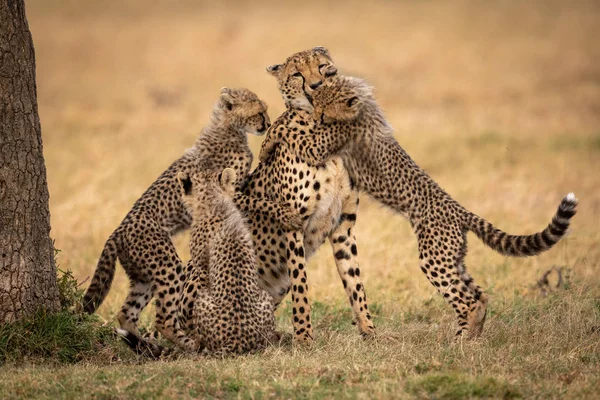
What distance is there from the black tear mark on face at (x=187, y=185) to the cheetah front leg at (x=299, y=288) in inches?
26.7

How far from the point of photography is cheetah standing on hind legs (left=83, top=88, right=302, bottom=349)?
5.28 meters

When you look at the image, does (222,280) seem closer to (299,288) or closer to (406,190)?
(299,288)

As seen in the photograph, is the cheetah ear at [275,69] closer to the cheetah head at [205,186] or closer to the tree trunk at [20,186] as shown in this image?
the cheetah head at [205,186]

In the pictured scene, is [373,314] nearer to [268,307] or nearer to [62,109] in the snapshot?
[268,307]

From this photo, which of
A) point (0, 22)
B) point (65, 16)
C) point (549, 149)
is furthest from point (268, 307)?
A: point (65, 16)

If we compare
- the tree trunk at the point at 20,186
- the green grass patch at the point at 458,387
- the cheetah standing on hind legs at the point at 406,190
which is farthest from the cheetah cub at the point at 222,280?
the green grass patch at the point at 458,387

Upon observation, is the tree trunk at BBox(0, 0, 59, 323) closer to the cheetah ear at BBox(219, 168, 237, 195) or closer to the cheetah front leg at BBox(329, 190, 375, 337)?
the cheetah ear at BBox(219, 168, 237, 195)

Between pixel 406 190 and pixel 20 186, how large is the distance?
2.20 m

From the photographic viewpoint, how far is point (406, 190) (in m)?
5.51

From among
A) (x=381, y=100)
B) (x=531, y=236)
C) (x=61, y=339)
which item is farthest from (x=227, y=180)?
(x=381, y=100)

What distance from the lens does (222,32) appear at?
19172 millimetres

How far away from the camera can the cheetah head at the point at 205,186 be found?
5.38m

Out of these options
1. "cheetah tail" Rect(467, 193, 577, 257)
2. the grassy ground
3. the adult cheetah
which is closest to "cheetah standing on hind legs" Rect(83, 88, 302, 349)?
the adult cheetah

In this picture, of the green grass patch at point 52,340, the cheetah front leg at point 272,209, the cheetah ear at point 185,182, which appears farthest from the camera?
the cheetah ear at point 185,182
